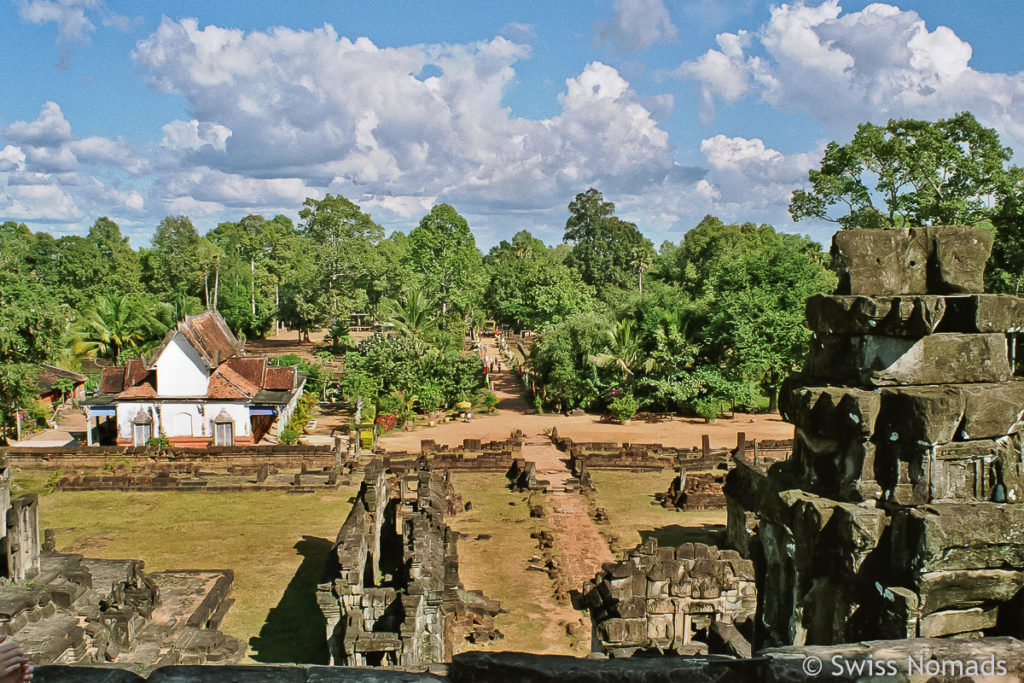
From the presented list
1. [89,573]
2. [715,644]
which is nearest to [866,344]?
[715,644]

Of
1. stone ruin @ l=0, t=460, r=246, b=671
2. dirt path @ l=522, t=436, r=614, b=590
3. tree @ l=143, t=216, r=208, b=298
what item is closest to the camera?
stone ruin @ l=0, t=460, r=246, b=671

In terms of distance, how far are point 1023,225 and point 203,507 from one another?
92.8 ft

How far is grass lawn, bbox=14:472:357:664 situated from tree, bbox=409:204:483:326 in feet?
92.8

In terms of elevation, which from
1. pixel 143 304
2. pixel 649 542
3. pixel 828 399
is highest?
pixel 143 304

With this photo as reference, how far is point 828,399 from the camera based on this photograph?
23.9ft

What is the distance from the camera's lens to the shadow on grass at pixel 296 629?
503 inches

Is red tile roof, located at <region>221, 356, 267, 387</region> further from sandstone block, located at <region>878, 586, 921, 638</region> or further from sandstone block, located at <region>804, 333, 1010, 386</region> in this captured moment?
sandstone block, located at <region>878, 586, 921, 638</region>

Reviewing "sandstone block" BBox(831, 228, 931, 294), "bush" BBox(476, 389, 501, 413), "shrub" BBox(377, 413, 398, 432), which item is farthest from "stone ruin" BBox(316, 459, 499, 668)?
"bush" BBox(476, 389, 501, 413)

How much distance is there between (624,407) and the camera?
112 ft

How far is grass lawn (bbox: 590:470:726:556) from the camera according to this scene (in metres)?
18.8

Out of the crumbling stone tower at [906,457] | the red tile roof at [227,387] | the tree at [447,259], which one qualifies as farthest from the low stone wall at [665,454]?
the tree at [447,259]

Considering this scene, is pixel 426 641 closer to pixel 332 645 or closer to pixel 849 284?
pixel 332 645

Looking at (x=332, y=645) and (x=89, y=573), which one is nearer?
(x=332, y=645)

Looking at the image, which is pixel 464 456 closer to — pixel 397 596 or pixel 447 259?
pixel 397 596
